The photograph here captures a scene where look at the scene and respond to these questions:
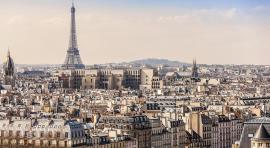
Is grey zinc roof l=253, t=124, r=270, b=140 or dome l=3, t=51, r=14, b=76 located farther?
dome l=3, t=51, r=14, b=76

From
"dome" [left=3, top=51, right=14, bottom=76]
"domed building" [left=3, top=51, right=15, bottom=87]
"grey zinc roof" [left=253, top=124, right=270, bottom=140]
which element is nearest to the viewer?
"grey zinc roof" [left=253, top=124, right=270, bottom=140]

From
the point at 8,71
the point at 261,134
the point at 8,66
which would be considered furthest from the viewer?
the point at 8,71

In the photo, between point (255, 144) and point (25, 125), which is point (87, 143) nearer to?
point (25, 125)

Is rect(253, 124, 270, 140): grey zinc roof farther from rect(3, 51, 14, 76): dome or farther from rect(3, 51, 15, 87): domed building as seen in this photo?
rect(3, 51, 15, 87): domed building

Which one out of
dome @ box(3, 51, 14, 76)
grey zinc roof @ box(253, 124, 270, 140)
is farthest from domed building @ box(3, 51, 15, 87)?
grey zinc roof @ box(253, 124, 270, 140)

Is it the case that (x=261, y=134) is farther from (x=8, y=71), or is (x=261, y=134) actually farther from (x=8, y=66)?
(x=8, y=71)

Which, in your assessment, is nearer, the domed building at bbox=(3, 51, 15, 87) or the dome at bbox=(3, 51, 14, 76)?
the dome at bbox=(3, 51, 14, 76)

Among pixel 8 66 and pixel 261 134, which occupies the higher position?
pixel 8 66

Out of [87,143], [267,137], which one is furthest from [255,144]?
[87,143]

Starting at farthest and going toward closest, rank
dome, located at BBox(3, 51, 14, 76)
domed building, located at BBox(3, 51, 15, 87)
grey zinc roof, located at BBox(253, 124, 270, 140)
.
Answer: domed building, located at BBox(3, 51, 15, 87) < dome, located at BBox(3, 51, 14, 76) < grey zinc roof, located at BBox(253, 124, 270, 140)

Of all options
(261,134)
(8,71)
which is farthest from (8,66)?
(261,134)

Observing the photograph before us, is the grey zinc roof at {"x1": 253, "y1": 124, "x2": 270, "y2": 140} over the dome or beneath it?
beneath

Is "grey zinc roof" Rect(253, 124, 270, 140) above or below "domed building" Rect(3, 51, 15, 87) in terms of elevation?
below
